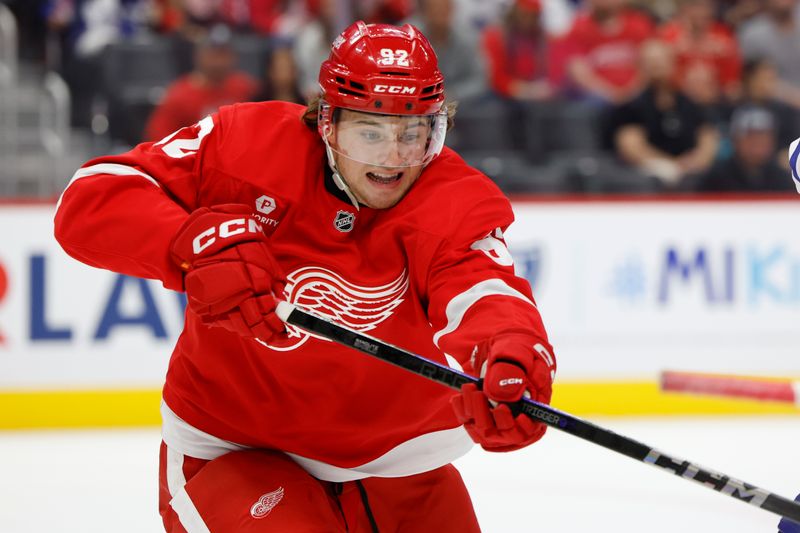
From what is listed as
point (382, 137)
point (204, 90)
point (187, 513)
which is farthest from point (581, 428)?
point (204, 90)

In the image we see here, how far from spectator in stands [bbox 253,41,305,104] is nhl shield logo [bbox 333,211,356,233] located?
3.78 m

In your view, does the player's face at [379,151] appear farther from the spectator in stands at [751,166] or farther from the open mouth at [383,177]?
the spectator in stands at [751,166]

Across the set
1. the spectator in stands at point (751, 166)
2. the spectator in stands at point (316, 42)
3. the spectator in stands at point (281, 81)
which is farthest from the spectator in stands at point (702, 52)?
the spectator in stands at point (281, 81)

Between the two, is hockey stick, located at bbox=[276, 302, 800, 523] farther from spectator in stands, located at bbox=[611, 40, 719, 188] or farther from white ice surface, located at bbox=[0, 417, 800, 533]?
spectator in stands, located at bbox=[611, 40, 719, 188]

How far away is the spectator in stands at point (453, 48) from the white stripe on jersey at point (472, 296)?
4.48m

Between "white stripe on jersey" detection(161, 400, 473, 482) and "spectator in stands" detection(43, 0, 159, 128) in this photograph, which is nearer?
"white stripe on jersey" detection(161, 400, 473, 482)

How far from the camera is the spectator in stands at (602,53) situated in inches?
282

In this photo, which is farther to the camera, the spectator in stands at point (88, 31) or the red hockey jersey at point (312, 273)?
the spectator in stands at point (88, 31)

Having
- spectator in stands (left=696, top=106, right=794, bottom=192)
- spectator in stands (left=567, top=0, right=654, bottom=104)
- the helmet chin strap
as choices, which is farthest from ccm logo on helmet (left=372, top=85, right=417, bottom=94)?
spectator in stands (left=567, top=0, right=654, bottom=104)

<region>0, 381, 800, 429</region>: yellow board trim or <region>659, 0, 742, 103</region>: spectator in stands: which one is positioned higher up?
<region>659, 0, 742, 103</region>: spectator in stands

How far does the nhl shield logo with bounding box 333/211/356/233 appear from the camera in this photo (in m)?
2.39

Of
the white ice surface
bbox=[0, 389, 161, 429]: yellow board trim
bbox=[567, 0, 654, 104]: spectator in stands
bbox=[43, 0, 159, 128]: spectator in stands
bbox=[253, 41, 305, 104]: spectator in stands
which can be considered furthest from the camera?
bbox=[567, 0, 654, 104]: spectator in stands

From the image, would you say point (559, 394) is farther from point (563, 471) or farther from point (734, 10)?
point (734, 10)

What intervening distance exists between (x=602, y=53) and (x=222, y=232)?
5422mm
